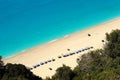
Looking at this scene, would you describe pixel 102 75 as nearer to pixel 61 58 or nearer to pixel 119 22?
pixel 61 58

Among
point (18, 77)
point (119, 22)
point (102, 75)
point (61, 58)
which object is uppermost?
point (119, 22)

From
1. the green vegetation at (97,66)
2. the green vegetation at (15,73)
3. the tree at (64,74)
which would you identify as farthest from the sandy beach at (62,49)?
the tree at (64,74)

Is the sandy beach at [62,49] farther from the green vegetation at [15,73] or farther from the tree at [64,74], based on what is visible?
the tree at [64,74]

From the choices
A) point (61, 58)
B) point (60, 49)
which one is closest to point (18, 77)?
point (61, 58)

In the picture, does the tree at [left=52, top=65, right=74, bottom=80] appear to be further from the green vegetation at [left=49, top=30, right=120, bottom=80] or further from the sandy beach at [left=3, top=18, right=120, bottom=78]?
the sandy beach at [left=3, top=18, right=120, bottom=78]

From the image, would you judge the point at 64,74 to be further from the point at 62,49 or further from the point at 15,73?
the point at 62,49
